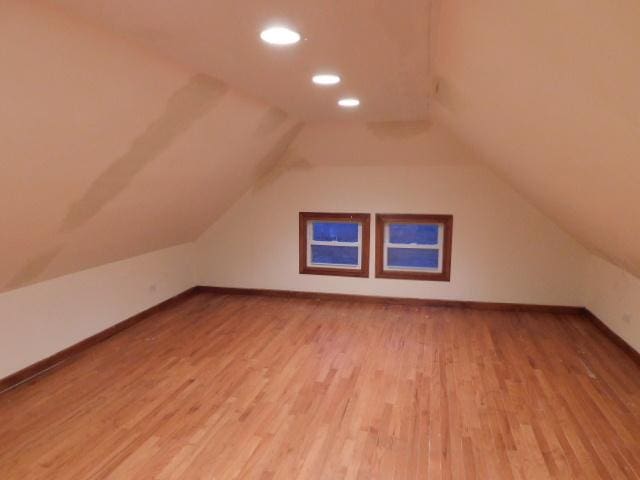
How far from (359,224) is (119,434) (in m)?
3.44

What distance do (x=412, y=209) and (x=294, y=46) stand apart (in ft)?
10.9

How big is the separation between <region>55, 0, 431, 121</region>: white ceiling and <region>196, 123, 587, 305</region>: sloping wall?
1753mm

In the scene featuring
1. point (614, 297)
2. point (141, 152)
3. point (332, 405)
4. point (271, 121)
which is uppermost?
point (271, 121)

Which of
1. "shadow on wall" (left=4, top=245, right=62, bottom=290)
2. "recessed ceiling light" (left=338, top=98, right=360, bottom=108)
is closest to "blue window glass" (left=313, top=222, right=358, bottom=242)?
"recessed ceiling light" (left=338, top=98, right=360, bottom=108)

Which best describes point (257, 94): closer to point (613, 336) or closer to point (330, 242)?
point (330, 242)

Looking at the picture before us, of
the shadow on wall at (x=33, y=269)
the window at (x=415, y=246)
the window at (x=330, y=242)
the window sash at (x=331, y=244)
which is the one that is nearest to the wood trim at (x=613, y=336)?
the window at (x=415, y=246)

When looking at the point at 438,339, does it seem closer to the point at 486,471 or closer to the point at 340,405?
the point at 340,405

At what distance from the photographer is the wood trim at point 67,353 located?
10.6ft

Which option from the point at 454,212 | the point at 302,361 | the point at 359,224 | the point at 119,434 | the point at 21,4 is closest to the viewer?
the point at 21,4

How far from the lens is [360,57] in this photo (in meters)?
2.25

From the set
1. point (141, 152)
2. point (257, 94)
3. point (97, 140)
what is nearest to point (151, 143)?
point (141, 152)

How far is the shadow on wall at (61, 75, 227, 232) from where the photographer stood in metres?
2.65

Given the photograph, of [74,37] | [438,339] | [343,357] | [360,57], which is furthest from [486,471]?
[74,37]

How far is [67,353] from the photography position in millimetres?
3736
